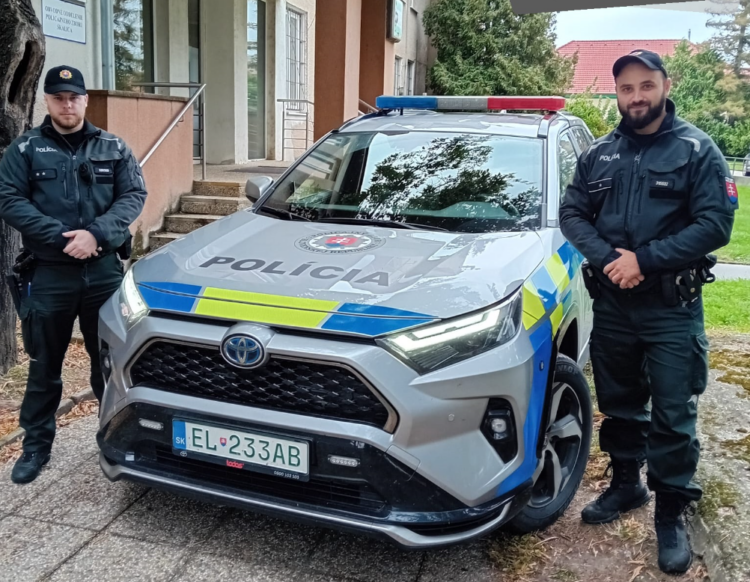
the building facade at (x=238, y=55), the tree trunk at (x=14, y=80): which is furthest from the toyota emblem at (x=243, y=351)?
the building facade at (x=238, y=55)

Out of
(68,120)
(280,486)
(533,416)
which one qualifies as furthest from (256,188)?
(533,416)

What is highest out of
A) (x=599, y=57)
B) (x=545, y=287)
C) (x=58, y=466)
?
(x=599, y=57)

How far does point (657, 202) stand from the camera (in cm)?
272

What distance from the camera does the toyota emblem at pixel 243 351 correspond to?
8.13ft

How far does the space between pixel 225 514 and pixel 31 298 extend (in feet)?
4.26

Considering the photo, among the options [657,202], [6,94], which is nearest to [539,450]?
[657,202]

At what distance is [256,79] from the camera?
1222cm

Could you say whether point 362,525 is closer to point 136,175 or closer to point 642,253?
point 642,253

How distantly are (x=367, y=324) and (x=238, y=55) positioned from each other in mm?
9642

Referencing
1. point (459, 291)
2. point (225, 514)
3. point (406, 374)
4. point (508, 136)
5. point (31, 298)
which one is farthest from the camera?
point (508, 136)

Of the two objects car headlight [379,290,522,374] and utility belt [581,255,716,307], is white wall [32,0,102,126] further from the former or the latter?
utility belt [581,255,716,307]

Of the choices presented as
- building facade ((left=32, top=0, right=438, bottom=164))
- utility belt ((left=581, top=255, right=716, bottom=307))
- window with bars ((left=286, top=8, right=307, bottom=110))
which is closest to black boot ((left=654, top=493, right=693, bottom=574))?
utility belt ((left=581, top=255, right=716, bottom=307))

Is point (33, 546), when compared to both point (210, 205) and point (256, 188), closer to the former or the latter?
point (256, 188)

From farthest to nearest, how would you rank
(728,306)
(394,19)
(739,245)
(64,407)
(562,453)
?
(394,19), (739,245), (728,306), (64,407), (562,453)
